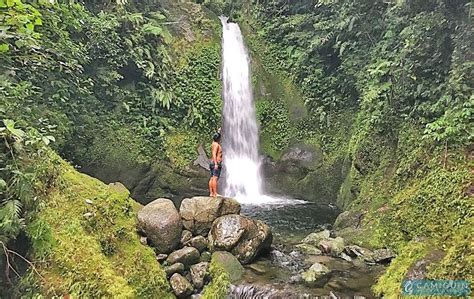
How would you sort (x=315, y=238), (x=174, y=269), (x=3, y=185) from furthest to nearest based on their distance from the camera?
(x=315, y=238)
(x=174, y=269)
(x=3, y=185)

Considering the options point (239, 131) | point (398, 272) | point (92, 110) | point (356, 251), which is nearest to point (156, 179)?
point (92, 110)

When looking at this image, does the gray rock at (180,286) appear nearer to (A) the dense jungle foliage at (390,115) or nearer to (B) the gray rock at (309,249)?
(B) the gray rock at (309,249)

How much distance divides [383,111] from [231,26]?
32.2ft

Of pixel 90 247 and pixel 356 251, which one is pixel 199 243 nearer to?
pixel 90 247

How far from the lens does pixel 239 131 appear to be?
50.2 feet

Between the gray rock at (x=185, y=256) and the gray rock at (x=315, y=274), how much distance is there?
1.83 metres

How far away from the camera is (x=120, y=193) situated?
7188 millimetres

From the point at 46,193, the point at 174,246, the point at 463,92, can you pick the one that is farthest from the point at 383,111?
the point at 46,193

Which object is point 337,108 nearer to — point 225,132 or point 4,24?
point 225,132

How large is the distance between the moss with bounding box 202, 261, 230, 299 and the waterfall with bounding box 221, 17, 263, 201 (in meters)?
7.26

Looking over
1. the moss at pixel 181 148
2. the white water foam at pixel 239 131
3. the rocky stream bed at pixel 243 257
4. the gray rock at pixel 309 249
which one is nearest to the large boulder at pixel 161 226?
the rocky stream bed at pixel 243 257

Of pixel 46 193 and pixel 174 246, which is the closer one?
pixel 46 193

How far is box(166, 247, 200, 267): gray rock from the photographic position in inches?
255

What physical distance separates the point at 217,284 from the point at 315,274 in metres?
1.67
